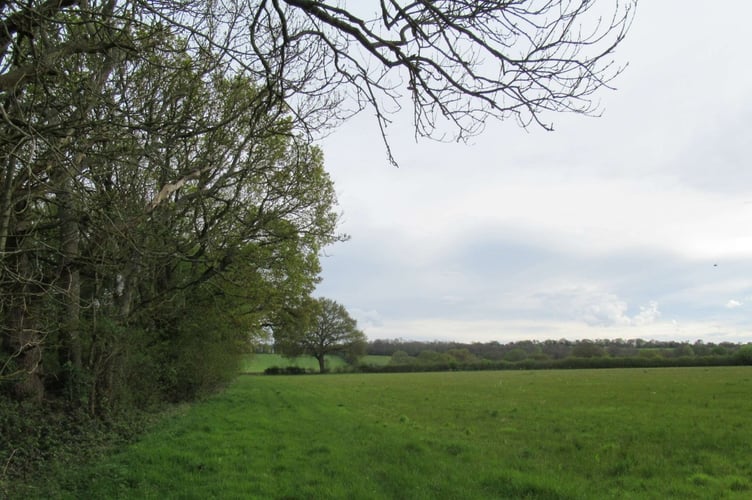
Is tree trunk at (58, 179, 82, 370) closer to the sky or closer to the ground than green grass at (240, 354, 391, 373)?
closer to the sky

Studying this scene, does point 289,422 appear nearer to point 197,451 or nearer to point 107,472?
point 197,451

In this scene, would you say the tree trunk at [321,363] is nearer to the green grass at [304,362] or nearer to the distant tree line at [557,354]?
the green grass at [304,362]

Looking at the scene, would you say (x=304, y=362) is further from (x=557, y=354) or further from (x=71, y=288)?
(x=71, y=288)

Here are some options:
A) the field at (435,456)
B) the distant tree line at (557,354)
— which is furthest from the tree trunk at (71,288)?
the distant tree line at (557,354)

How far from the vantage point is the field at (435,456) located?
23.9 feet

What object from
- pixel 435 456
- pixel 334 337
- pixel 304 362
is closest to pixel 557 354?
pixel 334 337

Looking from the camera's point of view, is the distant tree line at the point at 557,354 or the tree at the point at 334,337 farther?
the tree at the point at 334,337

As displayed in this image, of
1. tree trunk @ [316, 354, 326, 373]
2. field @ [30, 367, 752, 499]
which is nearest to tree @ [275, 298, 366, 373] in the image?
tree trunk @ [316, 354, 326, 373]

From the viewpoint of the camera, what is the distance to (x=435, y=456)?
9.38 meters

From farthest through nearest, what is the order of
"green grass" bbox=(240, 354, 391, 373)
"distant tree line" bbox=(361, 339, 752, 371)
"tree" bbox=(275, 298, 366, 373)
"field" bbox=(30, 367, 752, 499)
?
1. "tree" bbox=(275, 298, 366, 373)
2. "green grass" bbox=(240, 354, 391, 373)
3. "distant tree line" bbox=(361, 339, 752, 371)
4. "field" bbox=(30, 367, 752, 499)

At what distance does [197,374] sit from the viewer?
1883 cm

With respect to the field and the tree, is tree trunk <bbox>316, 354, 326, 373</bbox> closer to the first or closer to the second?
the tree

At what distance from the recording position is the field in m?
7.27

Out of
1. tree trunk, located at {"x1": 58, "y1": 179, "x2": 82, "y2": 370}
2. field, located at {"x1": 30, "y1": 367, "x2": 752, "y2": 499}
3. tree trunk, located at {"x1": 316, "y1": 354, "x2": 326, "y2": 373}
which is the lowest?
tree trunk, located at {"x1": 316, "y1": 354, "x2": 326, "y2": 373}
